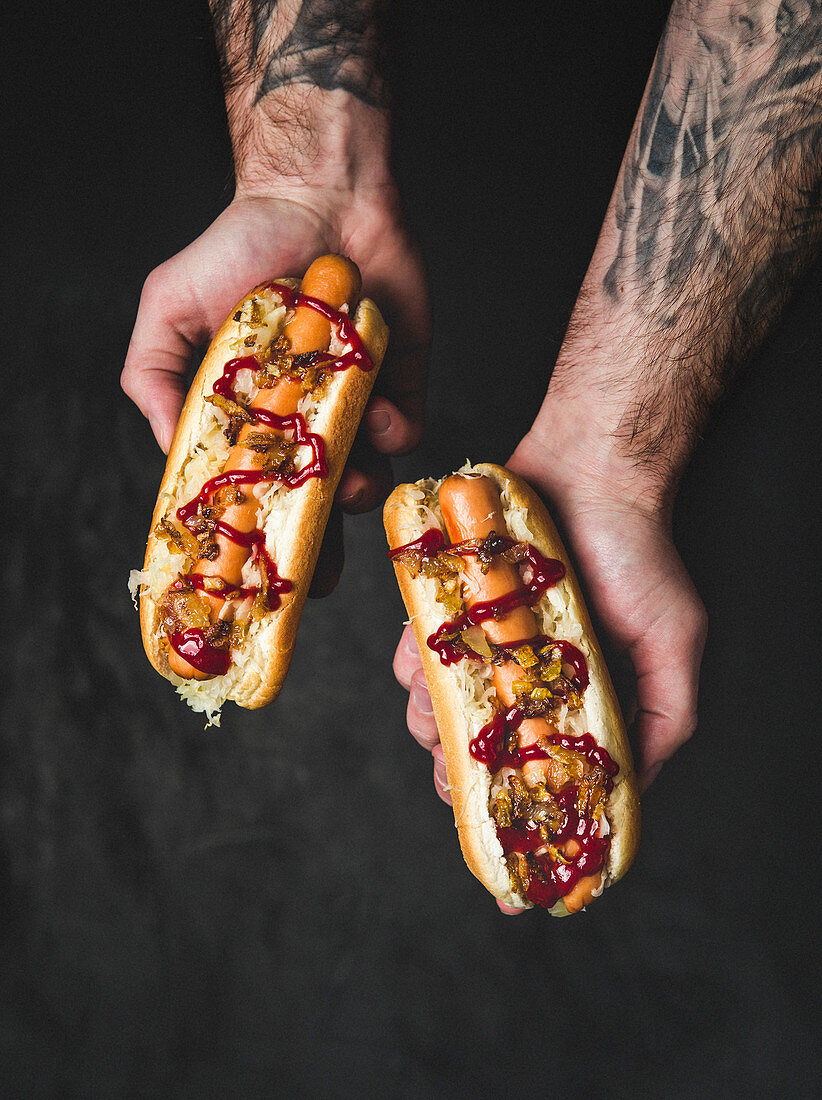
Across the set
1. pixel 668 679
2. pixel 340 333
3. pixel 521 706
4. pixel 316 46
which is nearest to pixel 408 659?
A: pixel 521 706

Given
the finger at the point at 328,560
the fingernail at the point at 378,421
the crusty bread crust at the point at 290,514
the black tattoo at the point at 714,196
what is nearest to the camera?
the black tattoo at the point at 714,196

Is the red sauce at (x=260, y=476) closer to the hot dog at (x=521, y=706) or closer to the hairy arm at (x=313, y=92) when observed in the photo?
the hot dog at (x=521, y=706)

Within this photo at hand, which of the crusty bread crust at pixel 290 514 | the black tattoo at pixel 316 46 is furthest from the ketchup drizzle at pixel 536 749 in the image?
the black tattoo at pixel 316 46

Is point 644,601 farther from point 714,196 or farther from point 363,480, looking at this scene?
point 714,196

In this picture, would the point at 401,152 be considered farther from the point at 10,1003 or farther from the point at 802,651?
the point at 10,1003

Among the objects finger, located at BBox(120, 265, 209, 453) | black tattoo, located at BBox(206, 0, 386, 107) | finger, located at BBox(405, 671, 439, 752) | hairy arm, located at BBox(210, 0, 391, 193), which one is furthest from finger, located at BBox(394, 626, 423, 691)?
black tattoo, located at BBox(206, 0, 386, 107)

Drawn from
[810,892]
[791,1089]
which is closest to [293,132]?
[810,892]

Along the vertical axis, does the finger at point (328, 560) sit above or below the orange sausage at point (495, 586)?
below

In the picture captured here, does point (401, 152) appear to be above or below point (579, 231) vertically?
above
